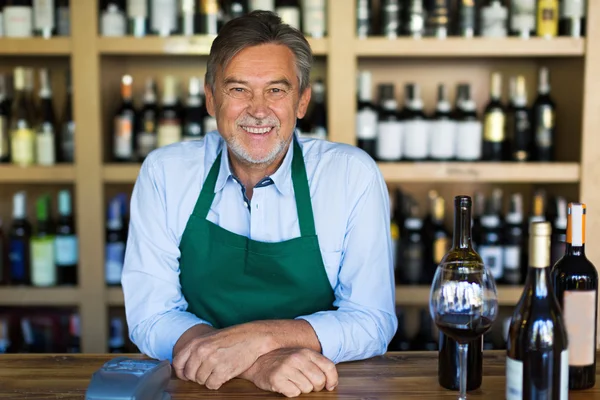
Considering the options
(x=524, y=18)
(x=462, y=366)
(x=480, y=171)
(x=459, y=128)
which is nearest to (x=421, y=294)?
(x=480, y=171)

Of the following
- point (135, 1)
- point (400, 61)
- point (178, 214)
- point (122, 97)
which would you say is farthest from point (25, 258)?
point (400, 61)

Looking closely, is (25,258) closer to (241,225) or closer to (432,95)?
(241,225)

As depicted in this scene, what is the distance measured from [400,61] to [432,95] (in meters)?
0.15

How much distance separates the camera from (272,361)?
3.20 feet

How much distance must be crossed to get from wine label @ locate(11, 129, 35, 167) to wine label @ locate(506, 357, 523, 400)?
167 centimetres

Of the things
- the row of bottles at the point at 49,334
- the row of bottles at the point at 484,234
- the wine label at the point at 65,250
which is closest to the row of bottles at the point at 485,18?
the row of bottles at the point at 484,234

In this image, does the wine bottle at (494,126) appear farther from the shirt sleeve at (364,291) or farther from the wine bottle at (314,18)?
the shirt sleeve at (364,291)

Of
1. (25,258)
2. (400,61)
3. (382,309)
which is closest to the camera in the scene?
(382,309)

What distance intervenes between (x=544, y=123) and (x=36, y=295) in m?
1.55

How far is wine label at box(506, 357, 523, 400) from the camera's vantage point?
800 mm

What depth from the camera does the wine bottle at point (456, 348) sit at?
92 centimetres

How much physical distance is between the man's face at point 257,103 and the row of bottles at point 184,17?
72cm

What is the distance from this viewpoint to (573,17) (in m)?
2.02

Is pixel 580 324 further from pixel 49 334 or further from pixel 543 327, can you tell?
pixel 49 334
